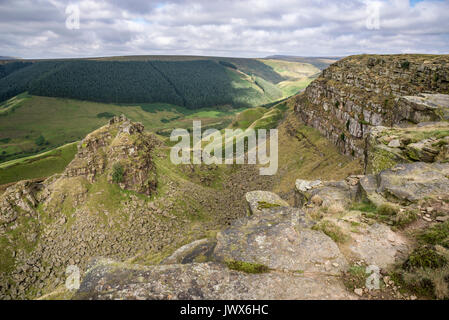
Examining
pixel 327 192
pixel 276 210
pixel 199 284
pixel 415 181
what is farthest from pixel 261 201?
pixel 415 181

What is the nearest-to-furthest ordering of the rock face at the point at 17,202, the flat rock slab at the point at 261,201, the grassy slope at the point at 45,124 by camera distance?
the flat rock slab at the point at 261,201
the rock face at the point at 17,202
the grassy slope at the point at 45,124

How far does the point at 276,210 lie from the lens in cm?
1332

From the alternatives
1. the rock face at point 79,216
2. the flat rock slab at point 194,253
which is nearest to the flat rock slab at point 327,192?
the flat rock slab at point 194,253

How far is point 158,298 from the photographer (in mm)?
7508

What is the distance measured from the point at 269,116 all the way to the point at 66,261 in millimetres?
87944

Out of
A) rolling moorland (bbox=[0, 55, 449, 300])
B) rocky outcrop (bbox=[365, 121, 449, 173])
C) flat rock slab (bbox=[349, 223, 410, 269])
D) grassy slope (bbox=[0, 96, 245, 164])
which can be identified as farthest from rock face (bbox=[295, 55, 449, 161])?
grassy slope (bbox=[0, 96, 245, 164])

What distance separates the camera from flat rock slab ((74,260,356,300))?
7551 millimetres

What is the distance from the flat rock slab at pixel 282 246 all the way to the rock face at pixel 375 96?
22.1 m

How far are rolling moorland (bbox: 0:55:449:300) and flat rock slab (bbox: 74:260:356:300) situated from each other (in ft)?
0.16

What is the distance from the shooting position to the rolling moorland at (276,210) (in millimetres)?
8148

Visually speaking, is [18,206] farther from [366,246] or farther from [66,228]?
[366,246]

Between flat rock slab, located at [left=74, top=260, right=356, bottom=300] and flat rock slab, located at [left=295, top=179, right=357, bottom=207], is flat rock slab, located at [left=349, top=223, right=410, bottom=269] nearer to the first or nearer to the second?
flat rock slab, located at [left=74, top=260, right=356, bottom=300]

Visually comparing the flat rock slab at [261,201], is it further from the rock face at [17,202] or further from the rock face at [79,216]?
the rock face at [17,202]

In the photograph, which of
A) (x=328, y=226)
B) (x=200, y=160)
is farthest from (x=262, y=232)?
(x=200, y=160)
